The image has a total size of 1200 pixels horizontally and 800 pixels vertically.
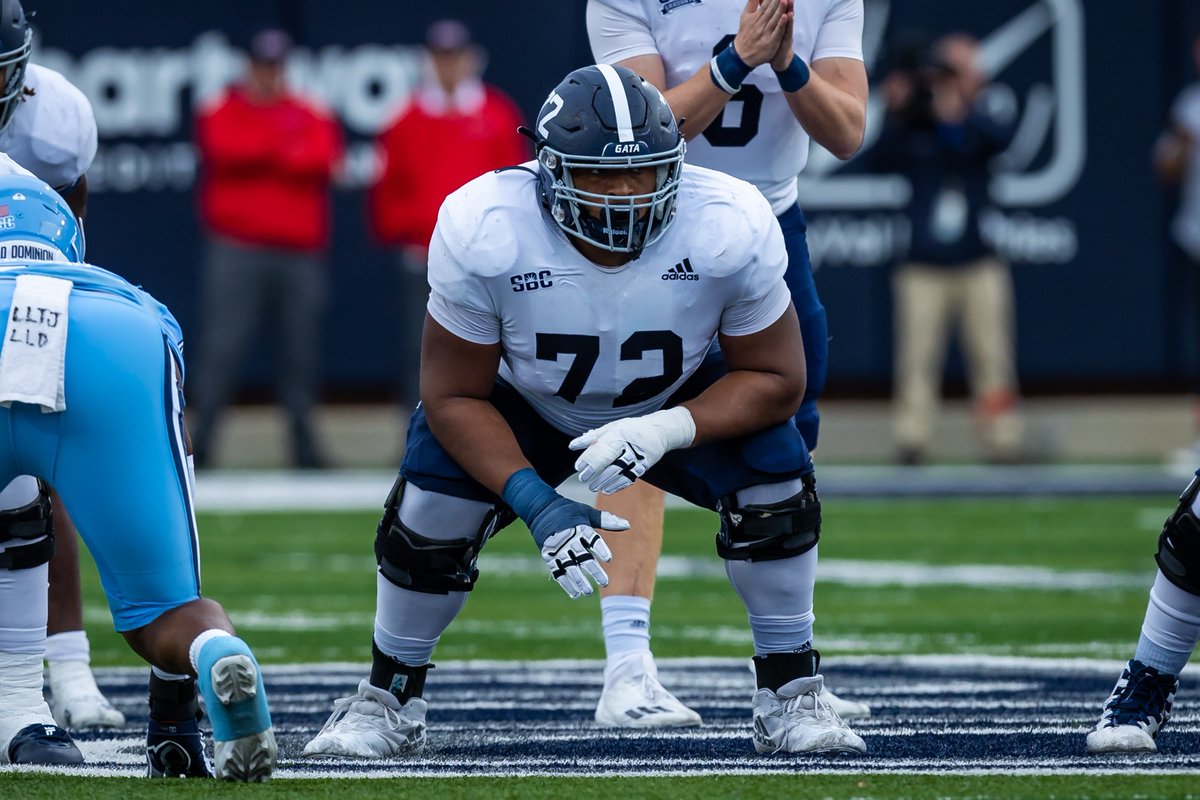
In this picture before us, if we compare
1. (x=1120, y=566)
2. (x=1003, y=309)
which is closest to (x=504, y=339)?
(x=1120, y=566)

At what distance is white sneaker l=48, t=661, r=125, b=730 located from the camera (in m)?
4.78

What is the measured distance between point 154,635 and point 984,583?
4.79 meters

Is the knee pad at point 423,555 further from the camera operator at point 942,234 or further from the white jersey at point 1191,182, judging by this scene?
the white jersey at point 1191,182

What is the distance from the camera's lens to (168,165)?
13945mm

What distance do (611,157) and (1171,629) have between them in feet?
4.71

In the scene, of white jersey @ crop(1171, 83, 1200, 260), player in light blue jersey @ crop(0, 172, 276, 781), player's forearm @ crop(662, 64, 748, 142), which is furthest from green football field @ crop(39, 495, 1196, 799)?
white jersey @ crop(1171, 83, 1200, 260)

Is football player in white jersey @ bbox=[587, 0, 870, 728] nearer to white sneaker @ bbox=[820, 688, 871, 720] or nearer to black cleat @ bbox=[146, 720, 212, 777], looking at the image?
white sneaker @ bbox=[820, 688, 871, 720]

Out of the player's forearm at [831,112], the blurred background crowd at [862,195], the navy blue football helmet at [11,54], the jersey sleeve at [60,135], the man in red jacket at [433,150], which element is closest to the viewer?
the navy blue football helmet at [11,54]

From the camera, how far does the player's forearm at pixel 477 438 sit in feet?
13.5

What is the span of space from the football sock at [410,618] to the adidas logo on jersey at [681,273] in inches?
30.2

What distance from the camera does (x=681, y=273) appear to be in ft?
13.7

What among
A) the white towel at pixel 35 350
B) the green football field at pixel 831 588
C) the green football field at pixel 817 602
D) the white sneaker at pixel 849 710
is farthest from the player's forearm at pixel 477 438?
the green football field at pixel 831 588

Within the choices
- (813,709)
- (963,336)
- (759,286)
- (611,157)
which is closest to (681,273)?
(759,286)

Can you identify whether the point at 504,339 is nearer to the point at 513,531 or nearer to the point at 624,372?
the point at 624,372
